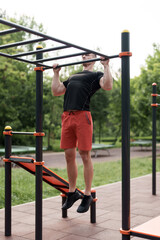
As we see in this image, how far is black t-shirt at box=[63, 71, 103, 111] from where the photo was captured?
3.26m

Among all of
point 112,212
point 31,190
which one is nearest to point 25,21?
point 31,190

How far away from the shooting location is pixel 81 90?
10.7 ft

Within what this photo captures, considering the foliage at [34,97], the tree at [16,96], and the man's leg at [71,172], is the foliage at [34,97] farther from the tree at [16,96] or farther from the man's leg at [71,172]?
the man's leg at [71,172]

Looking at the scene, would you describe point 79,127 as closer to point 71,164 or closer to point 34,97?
point 71,164

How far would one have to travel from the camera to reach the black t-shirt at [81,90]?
326cm

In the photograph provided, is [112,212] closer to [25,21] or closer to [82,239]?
[82,239]

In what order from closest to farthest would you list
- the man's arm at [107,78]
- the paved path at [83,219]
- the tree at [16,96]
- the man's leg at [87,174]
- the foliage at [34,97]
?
the man's arm at [107,78] < the man's leg at [87,174] < the paved path at [83,219] < the foliage at [34,97] < the tree at [16,96]

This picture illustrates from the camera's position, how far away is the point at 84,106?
10.7 feet

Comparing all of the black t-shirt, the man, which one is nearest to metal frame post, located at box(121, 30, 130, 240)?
the man

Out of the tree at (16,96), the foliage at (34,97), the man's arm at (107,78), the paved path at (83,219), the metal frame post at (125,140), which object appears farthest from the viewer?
the tree at (16,96)

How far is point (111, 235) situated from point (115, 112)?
1692 cm

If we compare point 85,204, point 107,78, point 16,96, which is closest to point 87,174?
point 85,204

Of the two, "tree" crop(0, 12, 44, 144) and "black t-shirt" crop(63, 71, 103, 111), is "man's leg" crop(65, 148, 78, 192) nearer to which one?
"black t-shirt" crop(63, 71, 103, 111)

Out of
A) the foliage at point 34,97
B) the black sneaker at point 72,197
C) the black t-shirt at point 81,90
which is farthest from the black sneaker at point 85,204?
the foliage at point 34,97
